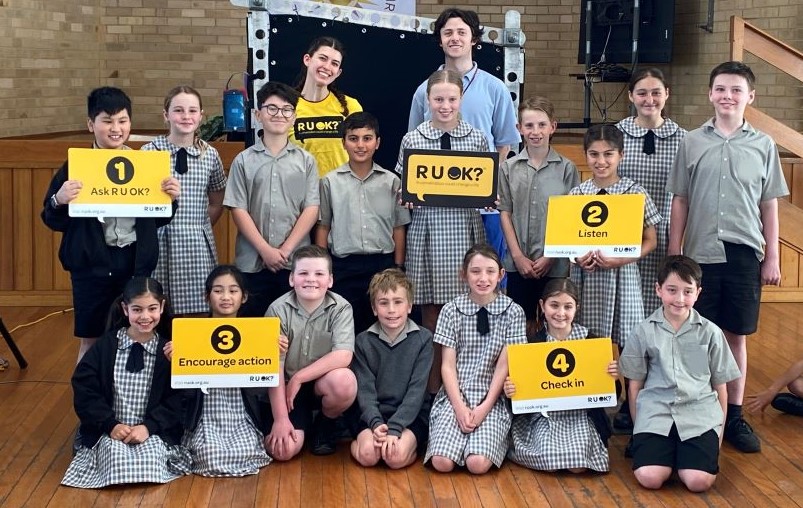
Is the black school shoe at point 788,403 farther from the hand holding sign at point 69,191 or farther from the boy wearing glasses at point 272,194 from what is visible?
the hand holding sign at point 69,191

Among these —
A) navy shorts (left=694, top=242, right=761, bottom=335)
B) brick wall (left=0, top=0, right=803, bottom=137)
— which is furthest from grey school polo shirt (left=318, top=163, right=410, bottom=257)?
brick wall (left=0, top=0, right=803, bottom=137)

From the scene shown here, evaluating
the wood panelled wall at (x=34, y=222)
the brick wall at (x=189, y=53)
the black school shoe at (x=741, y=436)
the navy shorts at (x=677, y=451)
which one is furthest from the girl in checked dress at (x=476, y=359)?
the brick wall at (x=189, y=53)

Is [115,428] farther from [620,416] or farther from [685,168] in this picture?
[685,168]

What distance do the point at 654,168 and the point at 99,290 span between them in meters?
2.12

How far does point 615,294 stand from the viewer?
390cm

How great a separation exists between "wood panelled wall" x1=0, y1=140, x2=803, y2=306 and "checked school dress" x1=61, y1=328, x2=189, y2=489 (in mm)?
2706

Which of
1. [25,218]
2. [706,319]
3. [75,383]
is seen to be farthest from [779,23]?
[75,383]

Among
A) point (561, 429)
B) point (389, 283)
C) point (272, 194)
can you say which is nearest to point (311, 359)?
point (389, 283)

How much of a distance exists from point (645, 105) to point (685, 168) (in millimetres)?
287

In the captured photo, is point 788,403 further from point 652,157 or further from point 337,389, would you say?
Answer: point 337,389

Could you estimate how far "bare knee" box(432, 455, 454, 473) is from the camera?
11.6ft

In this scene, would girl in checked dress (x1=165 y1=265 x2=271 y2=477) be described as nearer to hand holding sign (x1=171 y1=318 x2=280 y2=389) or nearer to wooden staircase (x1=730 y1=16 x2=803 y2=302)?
hand holding sign (x1=171 y1=318 x2=280 y2=389)

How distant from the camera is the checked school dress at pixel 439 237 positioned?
4.06 m

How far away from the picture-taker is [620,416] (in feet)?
13.3
